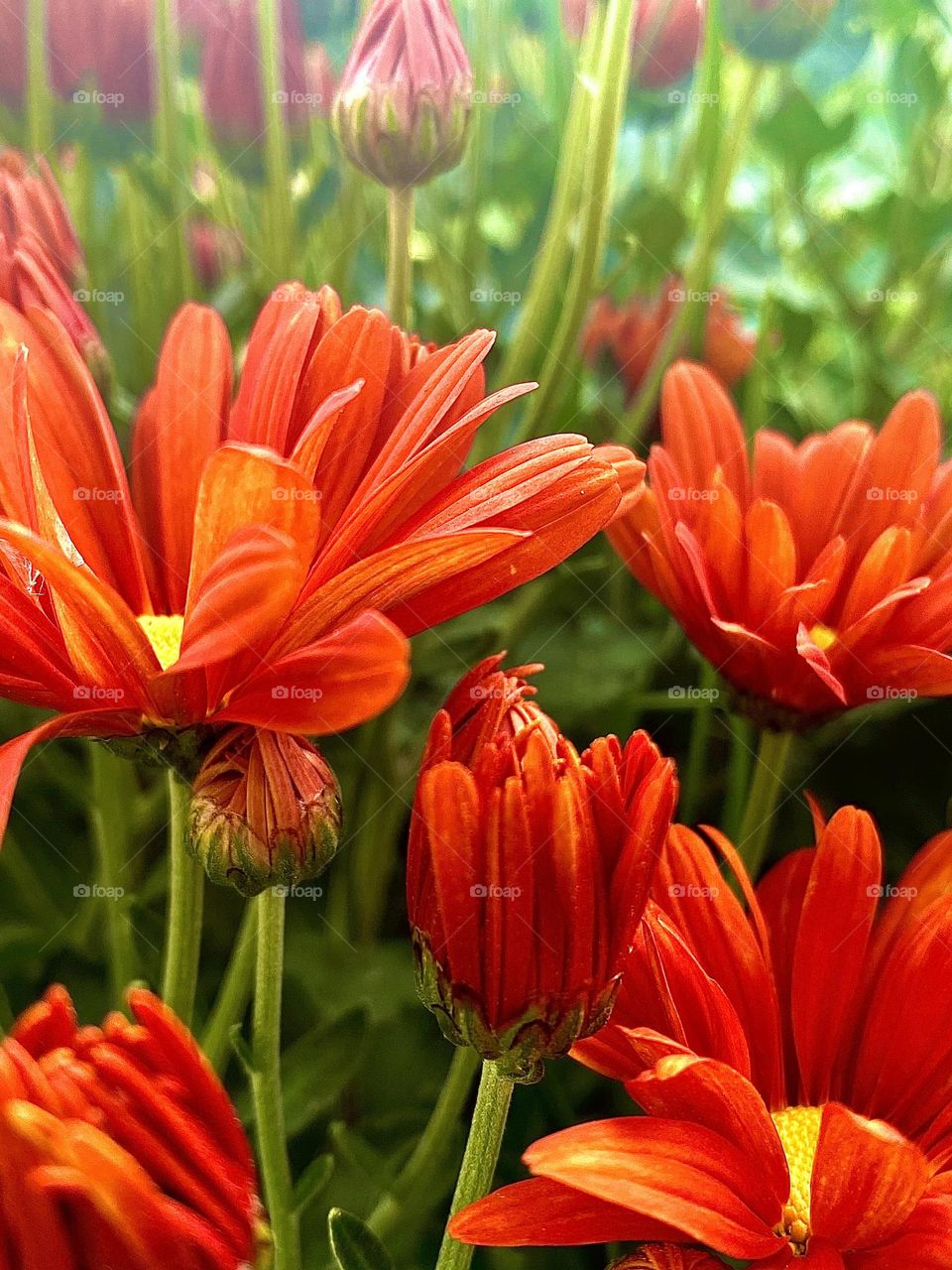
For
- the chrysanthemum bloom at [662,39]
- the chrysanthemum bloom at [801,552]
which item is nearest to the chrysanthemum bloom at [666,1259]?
the chrysanthemum bloom at [801,552]

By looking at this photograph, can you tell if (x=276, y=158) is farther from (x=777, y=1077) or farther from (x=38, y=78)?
(x=777, y=1077)

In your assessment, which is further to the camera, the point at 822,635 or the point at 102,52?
the point at 102,52

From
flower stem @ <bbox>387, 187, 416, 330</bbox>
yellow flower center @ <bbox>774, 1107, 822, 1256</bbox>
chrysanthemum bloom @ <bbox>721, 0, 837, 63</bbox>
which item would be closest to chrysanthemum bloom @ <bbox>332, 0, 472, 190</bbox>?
flower stem @ <bbox>387, 187, 416, 330</bbox>

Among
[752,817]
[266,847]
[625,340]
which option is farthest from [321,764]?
[625,340]

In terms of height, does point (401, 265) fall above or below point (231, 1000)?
above

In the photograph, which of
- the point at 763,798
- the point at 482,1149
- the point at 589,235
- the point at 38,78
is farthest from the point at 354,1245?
the point at 38,78

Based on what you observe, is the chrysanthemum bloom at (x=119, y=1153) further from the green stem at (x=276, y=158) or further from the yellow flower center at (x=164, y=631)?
the green stem at (x=276, y=158)
